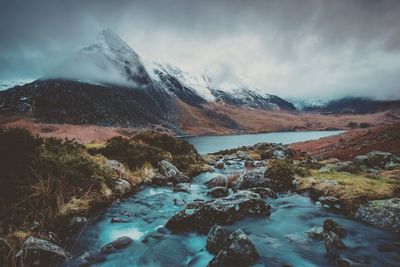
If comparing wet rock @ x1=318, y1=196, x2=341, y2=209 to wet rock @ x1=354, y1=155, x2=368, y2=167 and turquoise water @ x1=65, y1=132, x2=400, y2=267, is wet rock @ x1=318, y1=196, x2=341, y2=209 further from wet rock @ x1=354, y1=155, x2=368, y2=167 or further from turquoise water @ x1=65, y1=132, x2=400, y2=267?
wet rock @ x1=354, y1=155, x2=368, y2=167

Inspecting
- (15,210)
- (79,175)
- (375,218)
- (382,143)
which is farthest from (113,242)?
(382,143)

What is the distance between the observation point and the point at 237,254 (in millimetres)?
8516

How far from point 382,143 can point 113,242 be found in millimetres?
35774

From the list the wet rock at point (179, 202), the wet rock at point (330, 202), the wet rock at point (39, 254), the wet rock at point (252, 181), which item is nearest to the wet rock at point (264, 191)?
the wet rock at point (252, 181)

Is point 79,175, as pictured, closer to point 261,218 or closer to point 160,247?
point 160,247

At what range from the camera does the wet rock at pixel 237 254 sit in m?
8.32

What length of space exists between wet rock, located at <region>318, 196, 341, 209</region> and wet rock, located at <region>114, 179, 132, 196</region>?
1143 centimetres

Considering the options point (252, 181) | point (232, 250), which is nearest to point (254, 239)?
point (232, 250)

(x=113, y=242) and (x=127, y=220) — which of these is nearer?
(x=113, y=242)

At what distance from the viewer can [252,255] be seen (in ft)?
29.0

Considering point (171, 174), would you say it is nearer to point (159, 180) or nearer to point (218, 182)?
point (159, 180)

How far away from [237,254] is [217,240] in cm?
117

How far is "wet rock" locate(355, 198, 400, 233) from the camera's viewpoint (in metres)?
11.0

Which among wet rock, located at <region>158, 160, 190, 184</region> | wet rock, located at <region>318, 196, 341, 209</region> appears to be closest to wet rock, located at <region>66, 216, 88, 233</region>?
wet rock, located at <region>158, 160, 190, 184</region>
